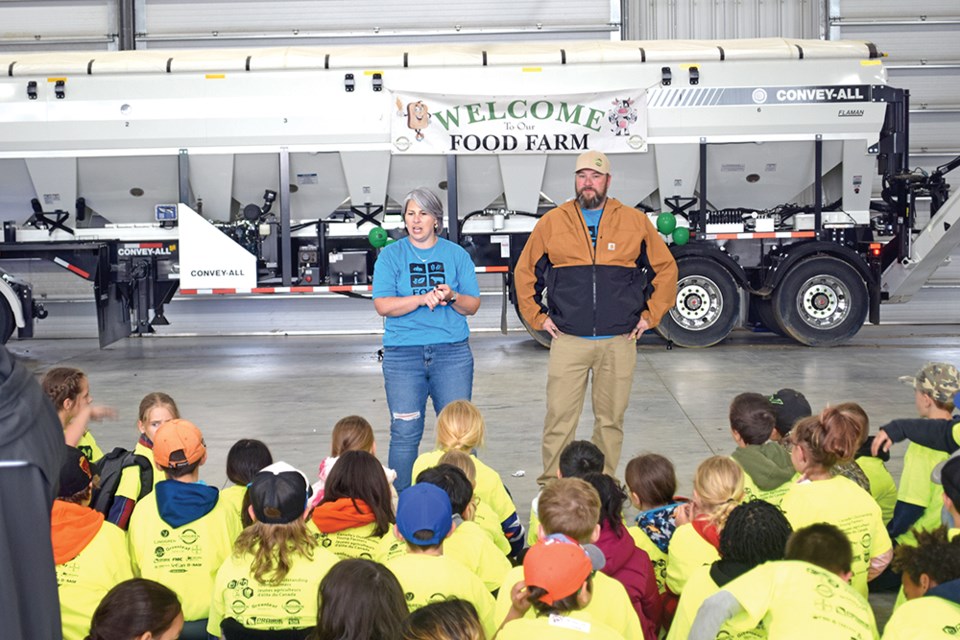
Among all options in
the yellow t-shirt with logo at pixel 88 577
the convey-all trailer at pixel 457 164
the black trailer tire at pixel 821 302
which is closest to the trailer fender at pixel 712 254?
the convey-all trailer at pixel 457 164

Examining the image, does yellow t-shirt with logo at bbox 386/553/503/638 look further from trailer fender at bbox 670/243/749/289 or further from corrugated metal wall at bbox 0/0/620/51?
corrugated metal wall at bbox 0/0/620/51

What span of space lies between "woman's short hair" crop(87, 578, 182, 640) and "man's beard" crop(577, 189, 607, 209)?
151 inches

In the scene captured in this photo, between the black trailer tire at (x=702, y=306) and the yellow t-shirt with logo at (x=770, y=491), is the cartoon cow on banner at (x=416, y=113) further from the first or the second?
the yellow t-shirt with logo at (x=770, y=491)

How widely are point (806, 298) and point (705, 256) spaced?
4.66 ft

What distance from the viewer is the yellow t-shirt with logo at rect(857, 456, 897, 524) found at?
214 inches

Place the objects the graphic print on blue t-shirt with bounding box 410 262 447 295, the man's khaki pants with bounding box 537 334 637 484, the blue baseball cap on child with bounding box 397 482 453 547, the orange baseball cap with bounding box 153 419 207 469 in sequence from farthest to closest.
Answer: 1. the man's khaki pants with bounding box 537 334 637 484
2. the graphic print on blue t-shirt with bounding box 410 262 447 295
3. the orange baseball cap with bounding box 153 419 207 469
4. the blue baseball cap on child with bounding box 397 482 453 547

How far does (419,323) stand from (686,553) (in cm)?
247

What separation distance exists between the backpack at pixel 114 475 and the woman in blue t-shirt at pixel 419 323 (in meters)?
1.60

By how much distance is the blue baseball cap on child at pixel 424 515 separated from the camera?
3633 mm

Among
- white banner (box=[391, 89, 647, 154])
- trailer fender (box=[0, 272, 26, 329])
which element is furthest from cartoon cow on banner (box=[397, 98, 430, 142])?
trailer fender (box=[0, 272, 26, 329])

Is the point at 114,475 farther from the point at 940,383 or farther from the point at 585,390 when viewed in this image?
the point at 940,383

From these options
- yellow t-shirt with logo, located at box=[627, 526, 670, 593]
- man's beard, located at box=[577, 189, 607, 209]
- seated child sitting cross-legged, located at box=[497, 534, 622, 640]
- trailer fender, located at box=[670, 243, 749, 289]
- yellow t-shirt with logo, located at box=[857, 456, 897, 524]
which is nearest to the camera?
seated child sitting cross-legged, located at box=[497, 534, 622, 640]

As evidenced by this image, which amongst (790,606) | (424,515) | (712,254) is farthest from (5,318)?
(790,606)

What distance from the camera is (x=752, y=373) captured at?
11984mm
